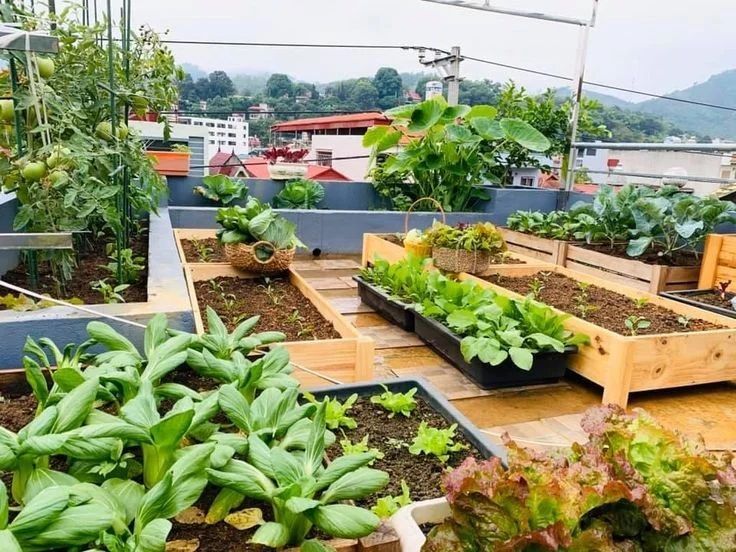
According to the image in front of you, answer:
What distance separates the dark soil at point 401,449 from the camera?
1391 millimetres

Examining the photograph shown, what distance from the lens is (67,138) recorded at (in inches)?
92.4

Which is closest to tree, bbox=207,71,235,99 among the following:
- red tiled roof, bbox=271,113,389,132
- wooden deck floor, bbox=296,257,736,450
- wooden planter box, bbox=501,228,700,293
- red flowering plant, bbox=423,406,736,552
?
red tiled roof, bbox=271,113,389,132

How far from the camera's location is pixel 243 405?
129 cm

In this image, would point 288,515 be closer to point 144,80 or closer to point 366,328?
point 366,328

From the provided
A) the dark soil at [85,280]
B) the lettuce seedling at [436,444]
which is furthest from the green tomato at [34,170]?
the lettuce seedling at [436,444]

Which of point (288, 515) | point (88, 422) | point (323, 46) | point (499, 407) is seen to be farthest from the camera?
point (323, 46)

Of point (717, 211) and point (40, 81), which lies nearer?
point (40, 81)

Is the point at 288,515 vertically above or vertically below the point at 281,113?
below

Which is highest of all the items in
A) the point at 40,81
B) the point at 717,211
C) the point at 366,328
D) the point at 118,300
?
the point at 40,81

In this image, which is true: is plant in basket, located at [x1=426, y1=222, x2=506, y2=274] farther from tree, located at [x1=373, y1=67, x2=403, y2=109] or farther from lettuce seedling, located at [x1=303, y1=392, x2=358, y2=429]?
tree, located at [x1=373, y1=67, x2=403, y2=109]

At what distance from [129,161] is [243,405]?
176 centimetres

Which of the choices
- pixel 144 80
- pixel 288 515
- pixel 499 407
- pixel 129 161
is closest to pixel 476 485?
pixel 288 515

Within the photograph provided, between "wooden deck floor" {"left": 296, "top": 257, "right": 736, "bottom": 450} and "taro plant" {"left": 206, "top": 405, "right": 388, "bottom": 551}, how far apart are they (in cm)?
113

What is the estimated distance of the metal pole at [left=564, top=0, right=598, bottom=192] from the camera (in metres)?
6.57
